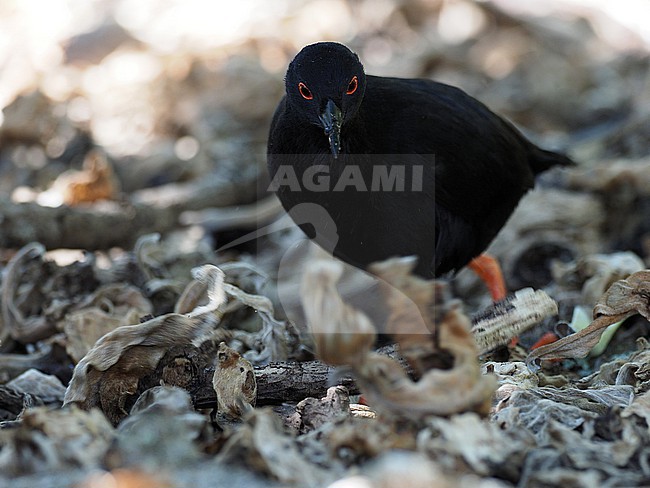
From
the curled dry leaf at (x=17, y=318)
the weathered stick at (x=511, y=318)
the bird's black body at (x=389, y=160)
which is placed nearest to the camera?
the weathered stick at (x=511, y=318)

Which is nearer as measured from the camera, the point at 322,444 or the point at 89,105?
the point at 322,444

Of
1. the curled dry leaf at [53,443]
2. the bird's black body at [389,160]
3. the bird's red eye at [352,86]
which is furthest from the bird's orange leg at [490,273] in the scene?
the curled dry leaf at [53,443]

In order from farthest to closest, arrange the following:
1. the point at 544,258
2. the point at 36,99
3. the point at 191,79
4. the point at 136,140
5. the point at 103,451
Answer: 1. the point at 191,79
2. the point at 136,140
3. the point at 36,99
4. the point at 544,258
5. the point at 103,451

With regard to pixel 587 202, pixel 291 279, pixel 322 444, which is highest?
pixel 322 444

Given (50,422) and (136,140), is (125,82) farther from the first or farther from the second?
(50,422)

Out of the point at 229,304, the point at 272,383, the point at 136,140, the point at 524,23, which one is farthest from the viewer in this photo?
the point at 524,23

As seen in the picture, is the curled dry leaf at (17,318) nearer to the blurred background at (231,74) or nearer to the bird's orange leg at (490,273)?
the blurred background at (231,74)

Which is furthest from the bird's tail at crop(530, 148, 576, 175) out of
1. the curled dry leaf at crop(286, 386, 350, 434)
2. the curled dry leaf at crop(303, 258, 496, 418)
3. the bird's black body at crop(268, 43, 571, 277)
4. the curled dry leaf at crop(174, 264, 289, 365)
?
the curled dry leaf at crop(303, 258, 496, 418)

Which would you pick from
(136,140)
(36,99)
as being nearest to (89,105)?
(136,140)
